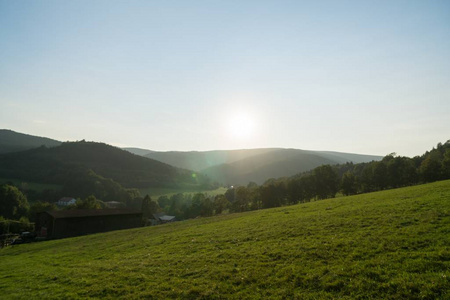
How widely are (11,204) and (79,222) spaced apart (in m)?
65.4

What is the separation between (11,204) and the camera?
106 meters

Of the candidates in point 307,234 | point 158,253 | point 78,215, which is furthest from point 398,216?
point 78,215

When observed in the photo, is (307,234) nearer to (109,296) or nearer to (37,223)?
(109,296)

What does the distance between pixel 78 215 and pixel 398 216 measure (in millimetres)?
76749

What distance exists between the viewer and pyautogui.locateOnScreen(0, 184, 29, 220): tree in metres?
104

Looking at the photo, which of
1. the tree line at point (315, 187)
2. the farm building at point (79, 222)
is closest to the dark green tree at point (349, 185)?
the tree line at point (315, 187)

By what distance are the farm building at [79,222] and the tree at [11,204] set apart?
46012mm

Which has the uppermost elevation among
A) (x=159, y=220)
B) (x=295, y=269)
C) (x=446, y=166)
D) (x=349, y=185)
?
(x=446, y=166)

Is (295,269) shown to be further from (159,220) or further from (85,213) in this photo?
(159,220)

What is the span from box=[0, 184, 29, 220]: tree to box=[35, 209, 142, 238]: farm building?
151ft

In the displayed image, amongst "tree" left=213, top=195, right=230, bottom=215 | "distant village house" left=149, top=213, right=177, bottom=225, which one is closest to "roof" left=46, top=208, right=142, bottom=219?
"tree" left=213, top=195, right=230, bottom=215

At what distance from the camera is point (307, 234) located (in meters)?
20.2

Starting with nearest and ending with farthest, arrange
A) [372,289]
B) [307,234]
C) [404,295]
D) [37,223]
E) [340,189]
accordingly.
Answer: [404,295] → [372,289] → [307,234] → [37,223] → [340,189]

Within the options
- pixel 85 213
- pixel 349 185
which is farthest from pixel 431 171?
pixel 85 213
